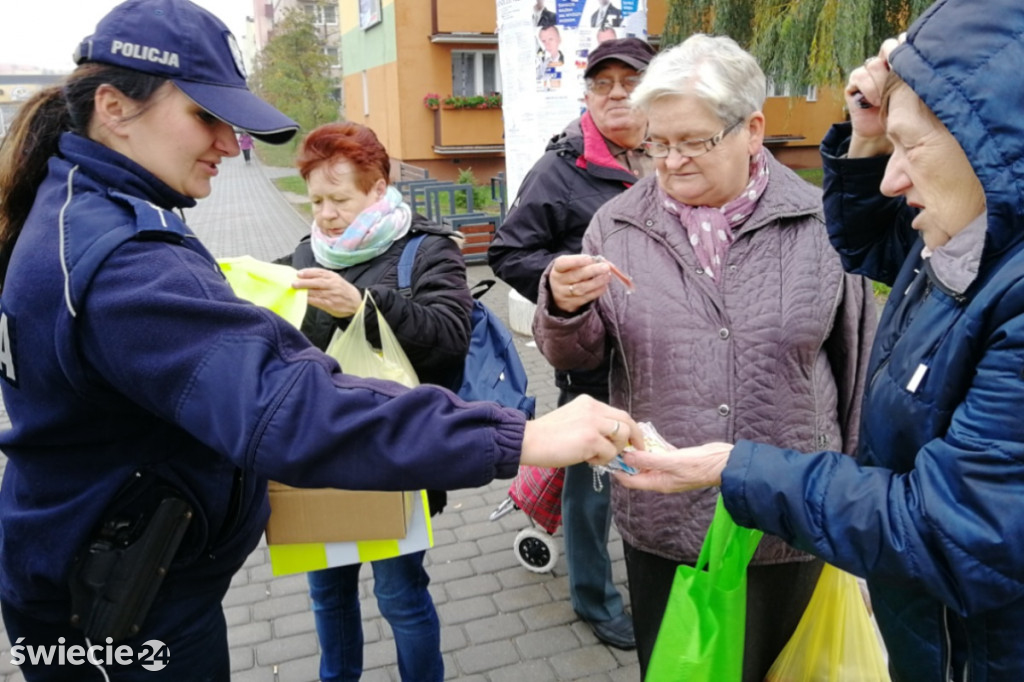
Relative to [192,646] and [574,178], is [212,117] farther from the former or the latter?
[574,178]

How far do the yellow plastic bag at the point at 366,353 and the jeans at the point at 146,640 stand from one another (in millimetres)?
871

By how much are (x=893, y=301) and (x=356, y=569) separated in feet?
6.60

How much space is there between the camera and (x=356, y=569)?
2.92 m

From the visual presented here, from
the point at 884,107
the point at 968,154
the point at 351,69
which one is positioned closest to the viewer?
the point at 968,154

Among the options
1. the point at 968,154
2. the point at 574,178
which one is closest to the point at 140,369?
the point at 968,154

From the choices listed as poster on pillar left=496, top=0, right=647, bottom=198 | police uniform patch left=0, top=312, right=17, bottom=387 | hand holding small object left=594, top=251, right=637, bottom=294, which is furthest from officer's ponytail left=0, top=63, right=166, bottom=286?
poster on pillar left=496, top=0, right=647, bottom=198

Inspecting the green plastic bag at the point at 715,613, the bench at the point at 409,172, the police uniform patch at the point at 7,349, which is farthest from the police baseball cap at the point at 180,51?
the bench at the point at 409,172

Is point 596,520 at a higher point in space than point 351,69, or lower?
lower

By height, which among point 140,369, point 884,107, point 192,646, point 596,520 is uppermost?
point 884,107

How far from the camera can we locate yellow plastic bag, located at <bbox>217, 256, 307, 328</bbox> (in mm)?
2361

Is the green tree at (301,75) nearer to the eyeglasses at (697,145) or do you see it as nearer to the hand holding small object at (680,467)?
the eyeglasses at (697,145)

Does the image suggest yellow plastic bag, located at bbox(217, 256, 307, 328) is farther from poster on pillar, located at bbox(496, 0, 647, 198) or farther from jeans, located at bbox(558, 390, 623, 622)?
poster on pillar, located at bbox(496, 0, 647, 198)

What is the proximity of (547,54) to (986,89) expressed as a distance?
6.39 m

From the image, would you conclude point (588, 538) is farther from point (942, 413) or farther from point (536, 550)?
point (942, 413)
